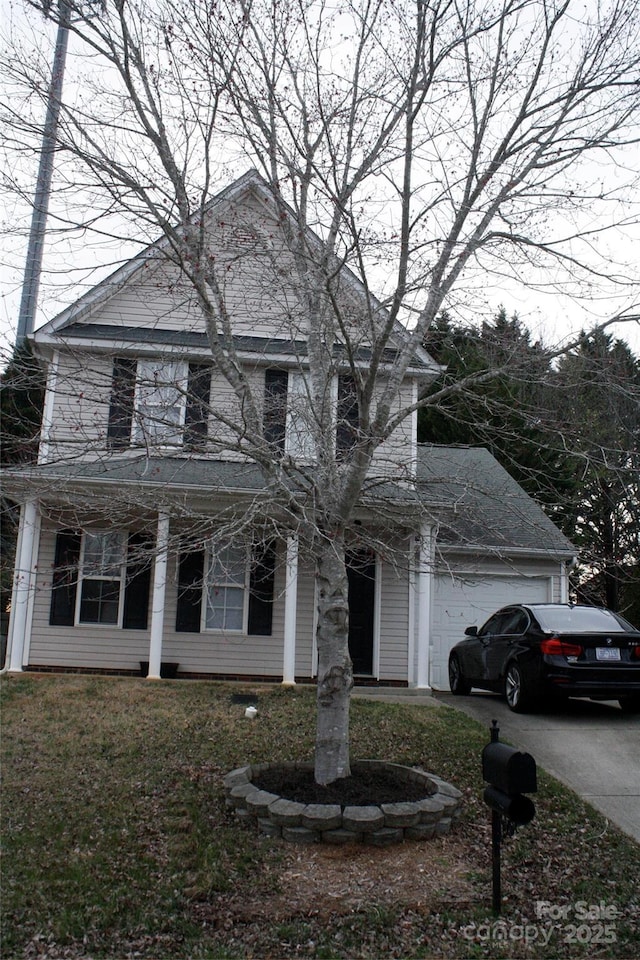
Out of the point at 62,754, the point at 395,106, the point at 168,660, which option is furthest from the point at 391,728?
the point at 395,106

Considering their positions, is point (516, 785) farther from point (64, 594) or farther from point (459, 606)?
point (64, 594)

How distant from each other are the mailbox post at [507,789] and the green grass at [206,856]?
426mm

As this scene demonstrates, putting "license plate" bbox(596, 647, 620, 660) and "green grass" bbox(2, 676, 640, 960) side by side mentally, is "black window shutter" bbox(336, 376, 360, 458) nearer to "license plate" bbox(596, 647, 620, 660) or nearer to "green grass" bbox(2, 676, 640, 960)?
"green grass" bbox(2, 676, 640, 960)

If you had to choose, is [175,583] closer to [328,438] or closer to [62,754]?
[62,754]

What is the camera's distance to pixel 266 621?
1365 centimetres

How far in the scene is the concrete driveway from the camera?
7.00 metres

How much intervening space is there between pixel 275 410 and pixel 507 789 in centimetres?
473

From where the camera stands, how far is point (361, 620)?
1393cm

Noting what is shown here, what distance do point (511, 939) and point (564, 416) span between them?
4.87 m

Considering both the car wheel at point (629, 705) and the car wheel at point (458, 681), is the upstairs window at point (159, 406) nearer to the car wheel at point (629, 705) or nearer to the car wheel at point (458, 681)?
the car wheel at point (458, 681)

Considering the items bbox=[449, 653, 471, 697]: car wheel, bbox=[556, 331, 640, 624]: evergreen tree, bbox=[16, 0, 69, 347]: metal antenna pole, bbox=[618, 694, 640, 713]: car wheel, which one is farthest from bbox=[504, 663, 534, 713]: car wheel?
bbox=[16, 0, 69, 347]: metal antenna pole

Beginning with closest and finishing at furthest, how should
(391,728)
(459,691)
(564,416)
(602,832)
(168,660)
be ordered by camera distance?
(602,832)
(564,416)
(391,728)
(459,691)
(168,660)

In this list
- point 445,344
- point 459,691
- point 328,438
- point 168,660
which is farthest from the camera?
point 168,660

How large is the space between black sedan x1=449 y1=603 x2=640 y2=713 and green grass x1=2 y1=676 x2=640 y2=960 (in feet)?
3.04
